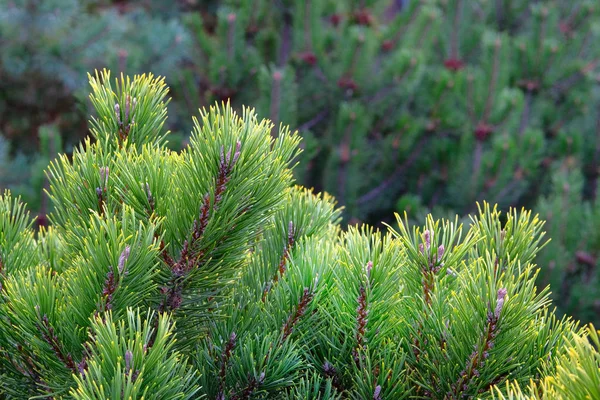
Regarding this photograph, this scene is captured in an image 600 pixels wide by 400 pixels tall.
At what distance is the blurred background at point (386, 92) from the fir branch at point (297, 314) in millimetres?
2384

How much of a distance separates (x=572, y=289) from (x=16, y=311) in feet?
10.5

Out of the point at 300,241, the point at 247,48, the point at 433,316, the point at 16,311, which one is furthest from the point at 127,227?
the point at 247,48

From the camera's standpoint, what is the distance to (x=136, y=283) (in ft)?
3.29

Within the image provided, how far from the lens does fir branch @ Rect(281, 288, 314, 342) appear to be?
1126 millimetres

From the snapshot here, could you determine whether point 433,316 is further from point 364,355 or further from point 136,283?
point 136,283

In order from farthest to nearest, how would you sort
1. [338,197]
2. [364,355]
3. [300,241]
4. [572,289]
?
1. [338,197]
2. [572,289]
3. [300,241]
4. [364,355]

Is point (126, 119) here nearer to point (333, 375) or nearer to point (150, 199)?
point (150, 199)

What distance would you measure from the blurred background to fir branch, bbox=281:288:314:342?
2384 millimetres

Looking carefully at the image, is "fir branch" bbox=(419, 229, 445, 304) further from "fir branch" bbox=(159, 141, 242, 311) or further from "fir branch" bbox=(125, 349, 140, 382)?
"fir branch" bbox=(125, 349, 140, 382)

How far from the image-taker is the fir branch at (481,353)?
0.96m

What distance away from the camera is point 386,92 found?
3.84 metres

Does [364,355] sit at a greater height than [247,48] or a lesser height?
lesser

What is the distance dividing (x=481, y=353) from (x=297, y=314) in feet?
1.10

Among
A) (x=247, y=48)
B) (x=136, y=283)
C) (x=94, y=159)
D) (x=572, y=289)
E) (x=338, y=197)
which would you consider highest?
(x=247, y=48)
